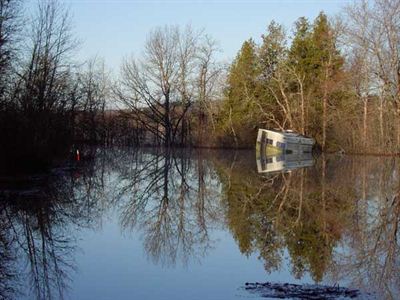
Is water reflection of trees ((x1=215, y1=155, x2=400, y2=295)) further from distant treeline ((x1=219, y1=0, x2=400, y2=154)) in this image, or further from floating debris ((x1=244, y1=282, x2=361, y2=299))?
distant treeline ((x1=219, y1=0, x2=400, y2=154))

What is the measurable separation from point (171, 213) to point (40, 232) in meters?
3.24

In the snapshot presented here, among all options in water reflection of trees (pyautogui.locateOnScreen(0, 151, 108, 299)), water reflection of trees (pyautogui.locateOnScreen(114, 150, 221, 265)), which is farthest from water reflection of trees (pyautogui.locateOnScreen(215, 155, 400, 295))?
water reflection of trees (pyautogui.locateOnScreen(0, 151, 108, 299))

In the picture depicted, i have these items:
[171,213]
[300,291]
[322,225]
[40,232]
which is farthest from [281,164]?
[300,291]

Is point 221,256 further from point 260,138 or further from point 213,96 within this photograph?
point 213,96

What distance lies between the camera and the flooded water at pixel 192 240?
20.3 feet

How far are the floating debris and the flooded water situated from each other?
172mm

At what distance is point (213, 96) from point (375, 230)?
53262 millimetres

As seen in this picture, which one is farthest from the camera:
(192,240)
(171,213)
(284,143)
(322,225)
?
(284,143)

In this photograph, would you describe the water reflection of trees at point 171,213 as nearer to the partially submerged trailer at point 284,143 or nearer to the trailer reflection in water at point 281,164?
the trailer reflection in water at point 281,164

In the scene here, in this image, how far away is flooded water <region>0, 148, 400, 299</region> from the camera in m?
6.19

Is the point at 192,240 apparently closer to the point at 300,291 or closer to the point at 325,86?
the point at 300,291

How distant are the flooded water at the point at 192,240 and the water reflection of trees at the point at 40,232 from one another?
2 cm

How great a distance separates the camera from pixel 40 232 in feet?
30.6

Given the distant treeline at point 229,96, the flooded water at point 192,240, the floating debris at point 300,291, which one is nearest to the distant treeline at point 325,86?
the distant treeline at point 229,96
